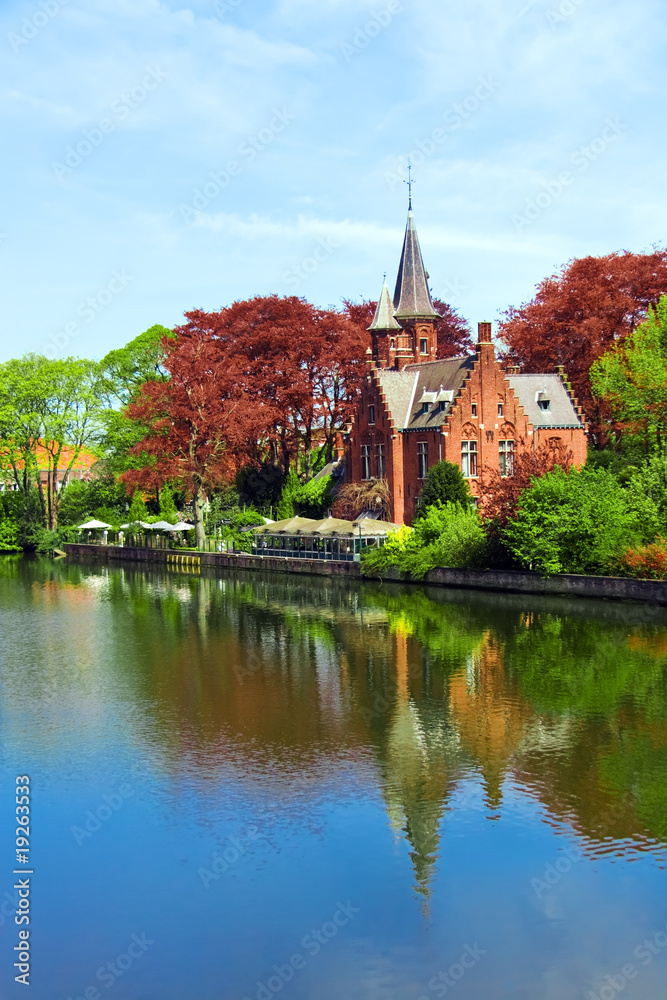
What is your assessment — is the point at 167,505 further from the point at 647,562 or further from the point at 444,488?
the point at 647,562

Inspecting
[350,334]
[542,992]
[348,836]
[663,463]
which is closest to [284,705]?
[348,836]

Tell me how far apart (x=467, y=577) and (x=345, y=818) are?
3020 centimetres

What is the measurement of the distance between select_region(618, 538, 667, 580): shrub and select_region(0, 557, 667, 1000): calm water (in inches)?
216

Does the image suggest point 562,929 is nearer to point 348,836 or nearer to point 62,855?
point 348,836

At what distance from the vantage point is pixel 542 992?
41.4 ft

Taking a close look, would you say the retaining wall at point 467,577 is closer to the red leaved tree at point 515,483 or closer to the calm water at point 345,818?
the red leaved tree at point 515,483

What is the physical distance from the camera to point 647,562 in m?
39.8

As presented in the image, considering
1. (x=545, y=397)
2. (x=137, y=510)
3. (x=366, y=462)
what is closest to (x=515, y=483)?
(x=366, y=462)

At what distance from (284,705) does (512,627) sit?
43.2ft

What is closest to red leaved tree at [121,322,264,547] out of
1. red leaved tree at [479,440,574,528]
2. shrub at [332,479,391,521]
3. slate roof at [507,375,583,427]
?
shrub at [332,479,391,521]

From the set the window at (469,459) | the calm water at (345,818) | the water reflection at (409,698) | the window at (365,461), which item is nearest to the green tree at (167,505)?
the window at (365,461)

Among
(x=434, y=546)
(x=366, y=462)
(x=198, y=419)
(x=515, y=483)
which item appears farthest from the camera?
(x=198, y=419)

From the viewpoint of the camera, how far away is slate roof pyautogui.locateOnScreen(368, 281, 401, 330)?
7406 centimetres

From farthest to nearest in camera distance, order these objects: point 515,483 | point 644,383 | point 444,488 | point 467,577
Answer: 1. point 444,488
2. point 644,383
3. point 467,577
4. point 515,483
